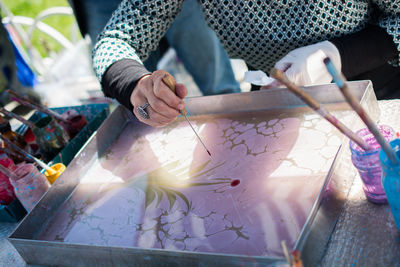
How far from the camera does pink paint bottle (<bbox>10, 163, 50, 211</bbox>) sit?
1.10 metres

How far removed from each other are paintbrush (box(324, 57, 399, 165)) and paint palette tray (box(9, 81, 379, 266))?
A: 177mm

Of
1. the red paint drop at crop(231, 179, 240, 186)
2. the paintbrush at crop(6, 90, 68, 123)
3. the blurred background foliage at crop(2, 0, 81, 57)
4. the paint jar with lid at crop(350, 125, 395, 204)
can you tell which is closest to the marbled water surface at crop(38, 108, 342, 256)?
the red paint drop at crop(231, 179, 240, 186)

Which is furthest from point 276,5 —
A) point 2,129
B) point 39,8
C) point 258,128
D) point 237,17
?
point 39,8

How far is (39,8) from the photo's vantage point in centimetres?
462

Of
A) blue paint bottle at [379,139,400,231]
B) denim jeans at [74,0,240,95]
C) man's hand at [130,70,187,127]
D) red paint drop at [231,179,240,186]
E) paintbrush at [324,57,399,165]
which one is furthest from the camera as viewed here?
denim jeans at [74,0,240,95]

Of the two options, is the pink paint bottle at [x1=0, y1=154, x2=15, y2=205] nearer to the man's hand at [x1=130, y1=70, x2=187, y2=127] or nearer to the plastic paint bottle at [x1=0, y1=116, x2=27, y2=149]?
the plastic paint bottle at [x1=0, y1=116, x2=27, y2=149]

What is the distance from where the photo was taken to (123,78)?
1192mm

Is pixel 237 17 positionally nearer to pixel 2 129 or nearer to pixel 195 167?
pixel 195 167

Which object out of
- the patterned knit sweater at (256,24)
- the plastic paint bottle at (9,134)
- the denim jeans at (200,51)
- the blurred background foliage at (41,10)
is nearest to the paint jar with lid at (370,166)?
the patterned knit sweater at (256,24)

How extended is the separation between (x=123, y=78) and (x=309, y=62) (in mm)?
565

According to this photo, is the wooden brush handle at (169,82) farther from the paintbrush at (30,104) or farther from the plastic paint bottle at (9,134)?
the plastic paint bottle at (9,134)

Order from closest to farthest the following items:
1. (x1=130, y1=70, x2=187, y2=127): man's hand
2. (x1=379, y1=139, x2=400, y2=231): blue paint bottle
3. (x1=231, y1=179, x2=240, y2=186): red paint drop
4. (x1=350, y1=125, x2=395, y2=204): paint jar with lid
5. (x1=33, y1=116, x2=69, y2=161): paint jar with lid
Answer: (x1=379, y1=139, x2=400, y2=231): blue paint bottle, (x1=350, y1=125, x2=395, y2=204): paint jar with lid, (x1=231, y1=179, x2=240, y2=186): red paint drop, (x1=130, y1=70, x2=187, y2=127): man's hand, (x1=33, y1=116, x2=69, y2=161): paint jar with lid

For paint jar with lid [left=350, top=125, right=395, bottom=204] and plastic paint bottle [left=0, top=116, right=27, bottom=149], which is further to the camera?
plastic paint bottle [left=0, top=116, right=27, bottom=149]

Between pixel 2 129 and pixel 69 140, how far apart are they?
0.77 ft
